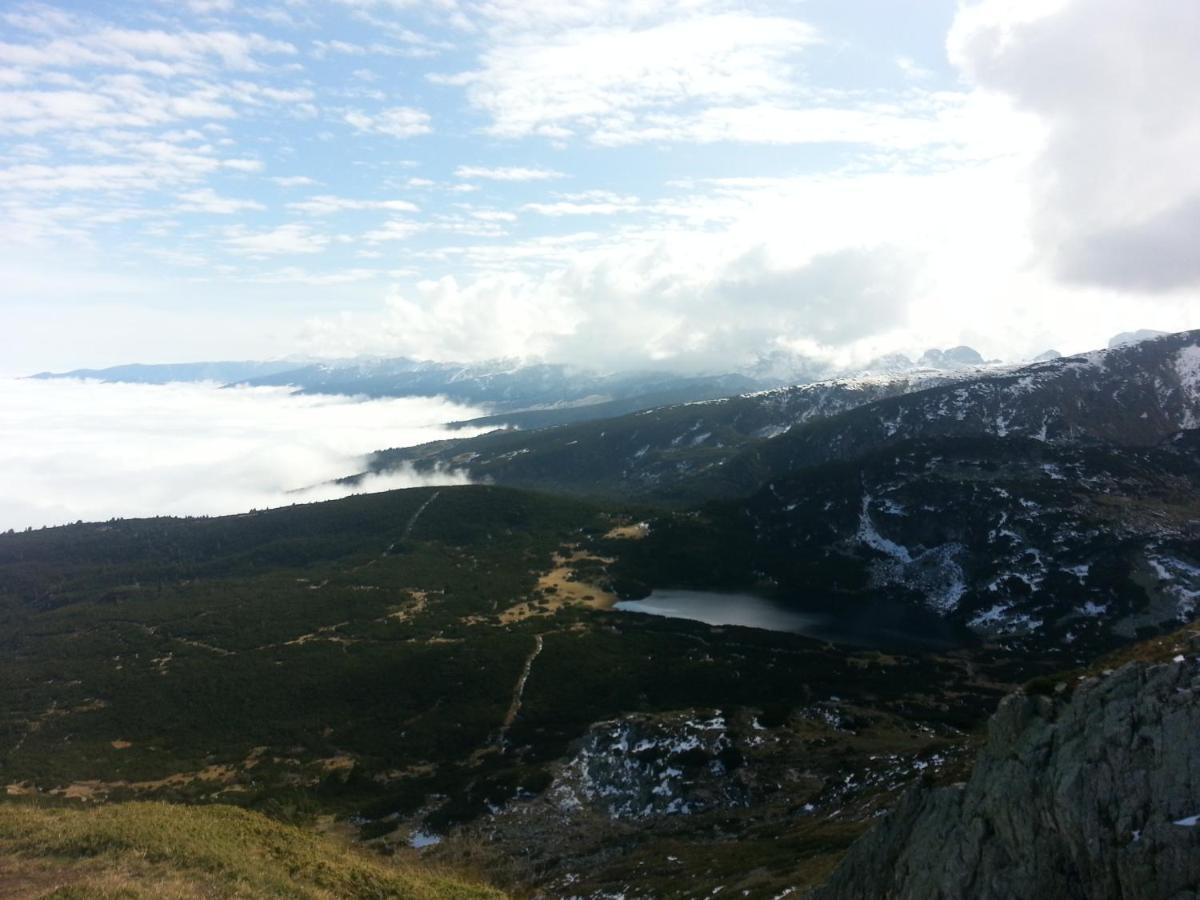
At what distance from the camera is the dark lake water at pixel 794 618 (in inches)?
4796

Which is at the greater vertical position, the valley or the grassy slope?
the grassy slope

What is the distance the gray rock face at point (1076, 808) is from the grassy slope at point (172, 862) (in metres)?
26.1

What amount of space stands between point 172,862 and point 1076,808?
3885cm

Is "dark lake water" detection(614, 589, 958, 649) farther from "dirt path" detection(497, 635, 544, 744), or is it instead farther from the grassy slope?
the grassy slope

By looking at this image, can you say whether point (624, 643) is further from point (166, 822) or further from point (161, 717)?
point (166, 822)

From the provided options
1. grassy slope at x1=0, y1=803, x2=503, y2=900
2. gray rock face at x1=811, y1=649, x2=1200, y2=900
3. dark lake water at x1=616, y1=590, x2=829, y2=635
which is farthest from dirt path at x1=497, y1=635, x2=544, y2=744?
gray rock face at x1=811, y1=649, x2=1200, y2=900

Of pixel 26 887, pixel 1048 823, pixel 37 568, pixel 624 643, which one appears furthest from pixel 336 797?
pixel 37 568

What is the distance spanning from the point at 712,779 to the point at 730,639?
49.2m

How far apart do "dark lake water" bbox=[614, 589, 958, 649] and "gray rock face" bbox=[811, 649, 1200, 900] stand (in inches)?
3697

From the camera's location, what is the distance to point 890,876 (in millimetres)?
29234

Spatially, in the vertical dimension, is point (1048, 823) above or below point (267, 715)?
above

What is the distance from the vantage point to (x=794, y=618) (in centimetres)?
13325

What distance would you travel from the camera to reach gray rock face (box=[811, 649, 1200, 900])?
21594 mm

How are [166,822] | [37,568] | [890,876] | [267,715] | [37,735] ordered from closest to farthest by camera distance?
[890,876], [166,822], [37,735], [267,715], [37,568]
